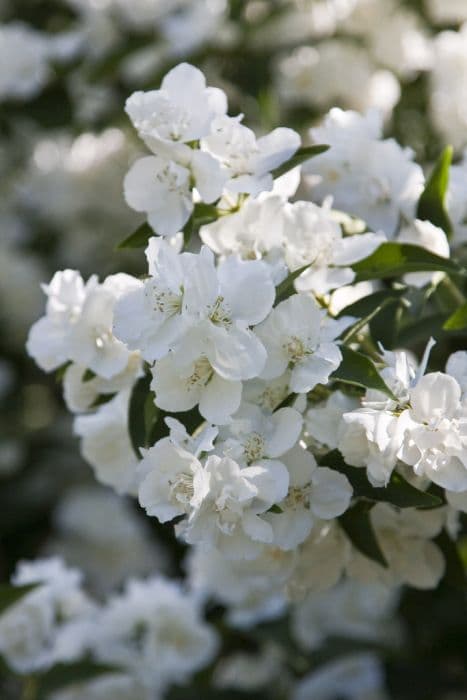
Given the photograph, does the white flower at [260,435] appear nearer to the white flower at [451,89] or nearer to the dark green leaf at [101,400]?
the dark green leaf at [101,400]

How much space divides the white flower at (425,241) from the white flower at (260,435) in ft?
1.07

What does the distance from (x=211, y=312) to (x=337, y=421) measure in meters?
0.20

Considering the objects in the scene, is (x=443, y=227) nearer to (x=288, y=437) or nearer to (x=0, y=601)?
(x=288, y=437)

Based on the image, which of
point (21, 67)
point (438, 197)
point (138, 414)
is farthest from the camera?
point (21, 67)

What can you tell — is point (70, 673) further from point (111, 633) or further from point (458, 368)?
point (458, 368)

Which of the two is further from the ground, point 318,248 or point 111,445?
point 318,248

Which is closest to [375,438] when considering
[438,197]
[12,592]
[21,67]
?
[438,197]

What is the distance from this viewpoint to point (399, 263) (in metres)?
1.39

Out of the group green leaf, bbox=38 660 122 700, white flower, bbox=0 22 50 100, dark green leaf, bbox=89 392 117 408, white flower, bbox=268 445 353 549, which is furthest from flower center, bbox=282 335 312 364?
white flower, bbox=0 22 50 100

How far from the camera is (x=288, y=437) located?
1219 millimetres

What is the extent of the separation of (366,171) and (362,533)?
18.1 inches

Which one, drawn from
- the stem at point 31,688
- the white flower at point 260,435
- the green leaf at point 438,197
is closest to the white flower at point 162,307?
the white flower at point 260,435

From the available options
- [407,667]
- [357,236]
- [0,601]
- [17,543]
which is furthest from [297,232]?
[17,543]

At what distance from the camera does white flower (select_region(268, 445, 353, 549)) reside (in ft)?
4.19
